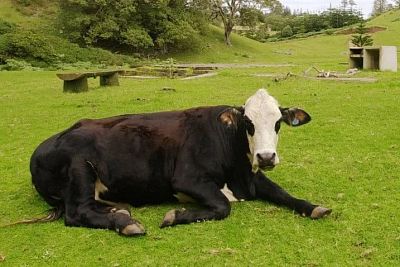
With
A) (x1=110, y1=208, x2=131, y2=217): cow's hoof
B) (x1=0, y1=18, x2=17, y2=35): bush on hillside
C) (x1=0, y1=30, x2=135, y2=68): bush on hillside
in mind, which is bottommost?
(x1=110, y1=208, x2=131, y2=217): cow's hoof

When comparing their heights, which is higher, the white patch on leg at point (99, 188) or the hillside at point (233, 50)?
the hillside at point (233, 50)

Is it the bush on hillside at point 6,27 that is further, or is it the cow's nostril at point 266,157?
the bush on hillside at point 6,27

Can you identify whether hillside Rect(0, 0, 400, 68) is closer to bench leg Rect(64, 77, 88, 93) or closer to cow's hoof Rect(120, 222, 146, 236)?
bench leg Rect(64, 77, 88, 93)

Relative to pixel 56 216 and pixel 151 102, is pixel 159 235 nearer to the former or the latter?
pixel 56 216

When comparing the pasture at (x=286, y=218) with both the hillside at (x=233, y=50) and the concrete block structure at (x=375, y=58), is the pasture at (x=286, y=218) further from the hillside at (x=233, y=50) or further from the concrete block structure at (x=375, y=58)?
the hillside at (x=233, y=50)

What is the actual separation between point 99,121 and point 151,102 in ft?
25.5

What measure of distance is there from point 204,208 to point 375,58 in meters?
19.3

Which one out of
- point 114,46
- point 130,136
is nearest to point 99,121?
point 130,136

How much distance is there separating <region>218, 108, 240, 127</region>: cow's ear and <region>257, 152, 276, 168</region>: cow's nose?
2.36ft

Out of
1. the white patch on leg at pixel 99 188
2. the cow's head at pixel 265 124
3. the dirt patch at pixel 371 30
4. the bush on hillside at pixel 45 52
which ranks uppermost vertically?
the dirt patch at pixel 371 30

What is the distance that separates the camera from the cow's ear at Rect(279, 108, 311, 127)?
5945 mm

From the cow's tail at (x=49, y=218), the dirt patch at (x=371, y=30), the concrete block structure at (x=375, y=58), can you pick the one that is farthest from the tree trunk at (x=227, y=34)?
the cow's tail at (x=49, y=218)

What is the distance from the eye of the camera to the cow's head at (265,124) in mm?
5375

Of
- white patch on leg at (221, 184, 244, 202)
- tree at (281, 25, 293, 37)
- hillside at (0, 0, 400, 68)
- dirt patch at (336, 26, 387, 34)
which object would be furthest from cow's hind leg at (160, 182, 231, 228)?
tree at (281, 25, 293, 37)
